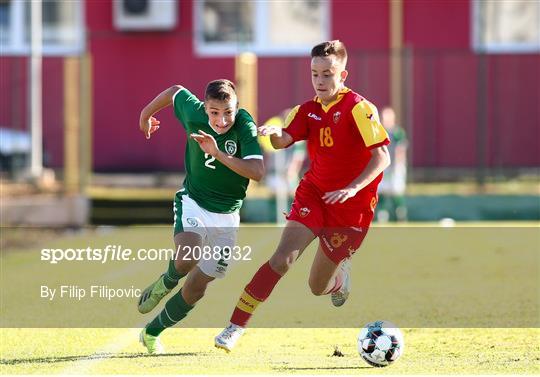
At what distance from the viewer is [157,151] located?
2334 cm

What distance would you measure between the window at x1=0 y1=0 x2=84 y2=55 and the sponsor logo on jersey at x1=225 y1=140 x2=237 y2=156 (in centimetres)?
1656

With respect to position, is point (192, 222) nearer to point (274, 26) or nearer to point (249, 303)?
point (249, 303)

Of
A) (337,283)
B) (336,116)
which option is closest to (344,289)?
(337,283)

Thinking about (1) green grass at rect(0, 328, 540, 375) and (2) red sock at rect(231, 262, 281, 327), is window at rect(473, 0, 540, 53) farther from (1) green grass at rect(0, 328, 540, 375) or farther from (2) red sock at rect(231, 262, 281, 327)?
(2) red sock at rect(231, 262, 281, 327)

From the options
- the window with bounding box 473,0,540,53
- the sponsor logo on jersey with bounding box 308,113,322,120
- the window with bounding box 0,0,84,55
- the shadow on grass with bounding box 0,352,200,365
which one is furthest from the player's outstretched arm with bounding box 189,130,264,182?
the window with bounding box 0,0,84,55

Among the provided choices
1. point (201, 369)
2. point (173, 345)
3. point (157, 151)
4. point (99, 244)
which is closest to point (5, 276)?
point (99, 244)

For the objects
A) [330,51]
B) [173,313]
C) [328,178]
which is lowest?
[173,313]

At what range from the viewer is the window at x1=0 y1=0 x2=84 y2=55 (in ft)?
78.5

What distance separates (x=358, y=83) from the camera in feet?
73.0

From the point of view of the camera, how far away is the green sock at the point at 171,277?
7.97 meters

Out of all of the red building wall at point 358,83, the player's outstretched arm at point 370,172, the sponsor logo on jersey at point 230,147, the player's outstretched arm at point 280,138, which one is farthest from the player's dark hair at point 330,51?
the red building wall at point 358,83

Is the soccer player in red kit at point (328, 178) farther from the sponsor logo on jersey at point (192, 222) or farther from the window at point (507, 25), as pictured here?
the window at point (507, 25)

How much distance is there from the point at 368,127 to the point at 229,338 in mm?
1634

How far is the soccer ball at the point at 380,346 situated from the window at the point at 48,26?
16980 mm
